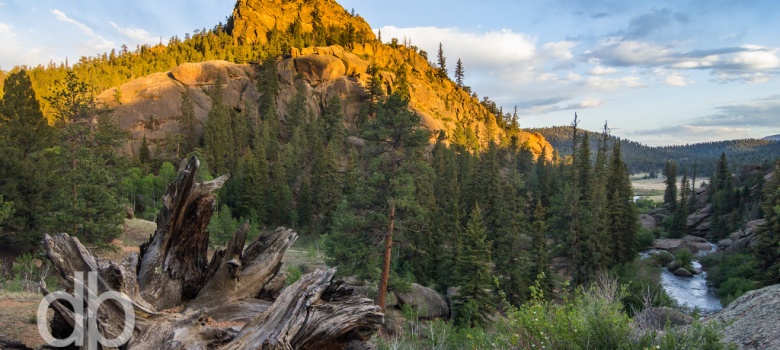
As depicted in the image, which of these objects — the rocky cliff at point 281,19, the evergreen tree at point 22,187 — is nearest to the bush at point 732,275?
the evergreen tree at point 22,187

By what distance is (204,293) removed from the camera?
7531 millimetres

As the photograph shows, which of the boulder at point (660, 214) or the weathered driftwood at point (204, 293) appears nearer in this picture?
the weathered driftwood at point (204, 293)

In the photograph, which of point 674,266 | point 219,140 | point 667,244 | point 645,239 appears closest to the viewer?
point 674,266

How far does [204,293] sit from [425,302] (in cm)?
1999

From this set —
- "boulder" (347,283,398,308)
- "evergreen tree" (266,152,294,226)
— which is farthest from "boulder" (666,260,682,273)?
"evergreen tree" (266,152,294,226)

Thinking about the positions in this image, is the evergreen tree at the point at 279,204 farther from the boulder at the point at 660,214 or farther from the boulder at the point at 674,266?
the boulder at the point at 660,214

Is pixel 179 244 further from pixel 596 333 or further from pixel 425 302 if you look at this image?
pixel 425 302

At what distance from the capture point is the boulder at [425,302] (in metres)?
25.2

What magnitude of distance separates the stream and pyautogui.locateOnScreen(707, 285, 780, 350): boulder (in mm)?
27842

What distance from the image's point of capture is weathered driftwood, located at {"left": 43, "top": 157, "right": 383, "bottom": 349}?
5914mm

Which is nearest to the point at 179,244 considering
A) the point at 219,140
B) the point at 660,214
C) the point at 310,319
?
the point at 310,319

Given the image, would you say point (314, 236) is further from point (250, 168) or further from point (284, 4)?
point (284, 4)

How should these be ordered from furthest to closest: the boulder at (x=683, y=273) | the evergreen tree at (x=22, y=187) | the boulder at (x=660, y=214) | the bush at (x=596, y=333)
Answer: the boulder at (x=660, y=214), the boulder at (x=683, y=273), the evergreen tree at (x=22, y=187), the bush at (x=596, y=333)

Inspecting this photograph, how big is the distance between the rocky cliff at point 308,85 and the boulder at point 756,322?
65919mm
